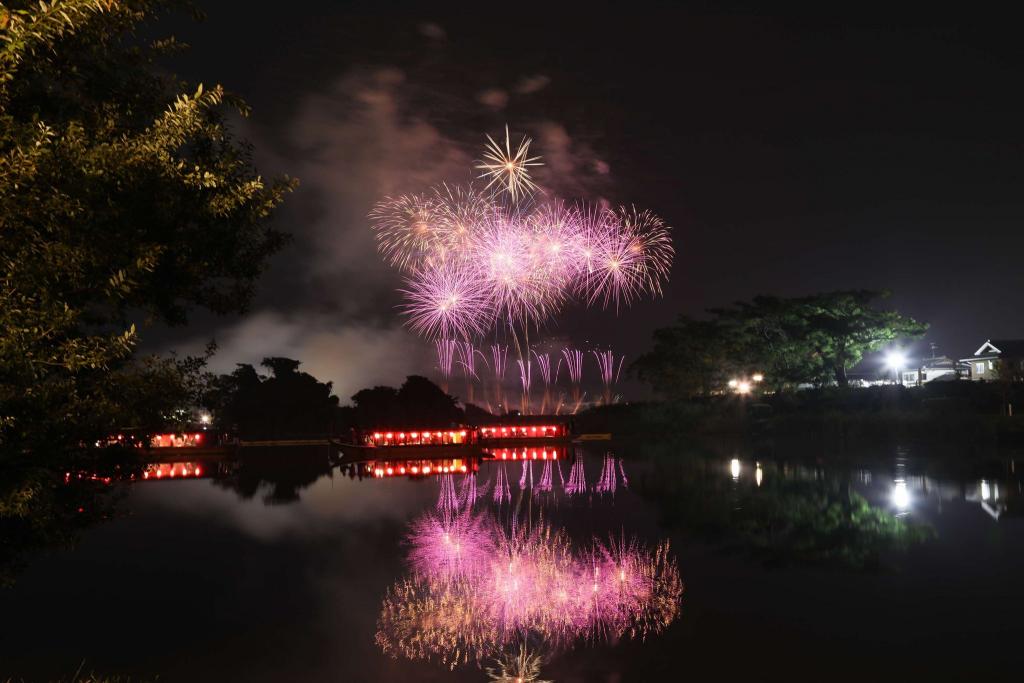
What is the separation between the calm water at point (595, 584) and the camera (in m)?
11.2

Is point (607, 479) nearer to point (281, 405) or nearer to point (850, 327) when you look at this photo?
point (850, 327)

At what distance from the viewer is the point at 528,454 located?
2200 inches

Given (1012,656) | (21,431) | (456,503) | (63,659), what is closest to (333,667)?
(63,659)

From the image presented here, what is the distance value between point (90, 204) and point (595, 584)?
11.5 m

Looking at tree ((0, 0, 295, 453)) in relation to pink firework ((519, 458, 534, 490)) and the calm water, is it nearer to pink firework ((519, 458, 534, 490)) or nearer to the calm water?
the calm water

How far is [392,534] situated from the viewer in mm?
22672

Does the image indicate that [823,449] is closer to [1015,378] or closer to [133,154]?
[1015,378]

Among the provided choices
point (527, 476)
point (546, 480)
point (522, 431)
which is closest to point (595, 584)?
point (546, 480)

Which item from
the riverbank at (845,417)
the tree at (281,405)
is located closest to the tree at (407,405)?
the tree at (281,405)

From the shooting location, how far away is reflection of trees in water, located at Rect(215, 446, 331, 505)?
3547 cm

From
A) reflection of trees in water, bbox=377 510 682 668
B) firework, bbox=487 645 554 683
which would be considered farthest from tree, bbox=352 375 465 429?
firework, bbox=487 645 554 683

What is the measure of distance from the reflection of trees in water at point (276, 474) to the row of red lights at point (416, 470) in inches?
132

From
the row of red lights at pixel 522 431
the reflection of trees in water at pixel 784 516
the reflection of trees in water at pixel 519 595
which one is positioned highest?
the row of red lights at pixel 522 431

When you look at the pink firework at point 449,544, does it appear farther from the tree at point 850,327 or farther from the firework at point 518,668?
the tree at point 850,327
